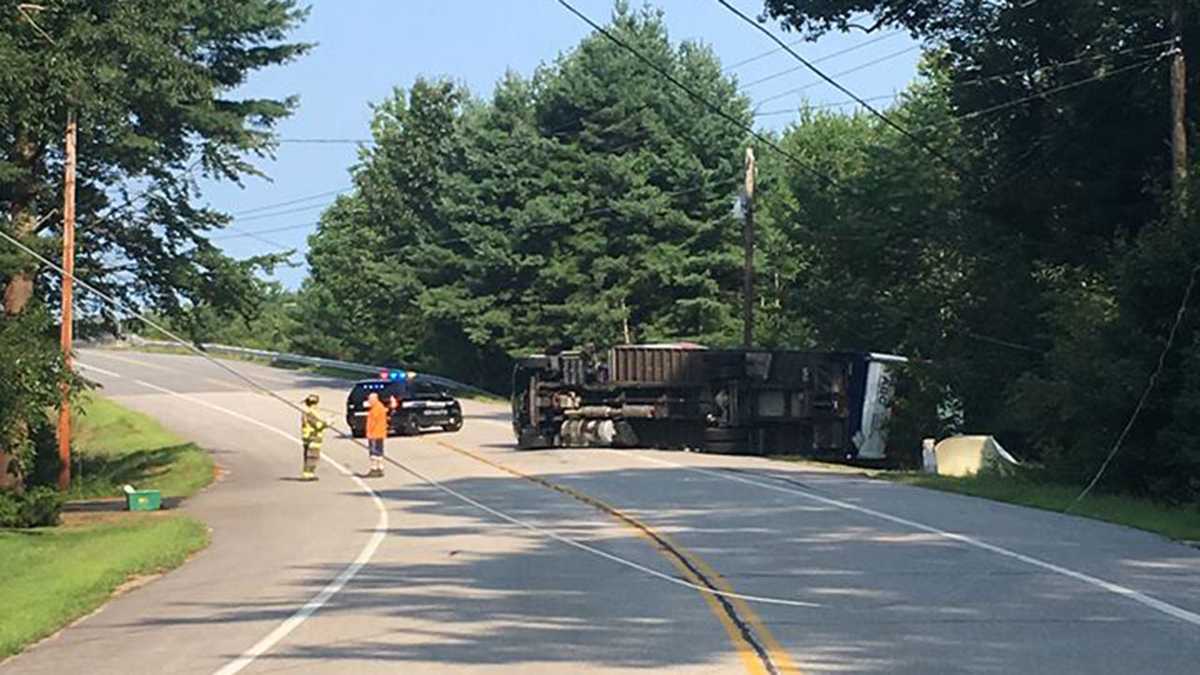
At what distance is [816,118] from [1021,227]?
49205mm

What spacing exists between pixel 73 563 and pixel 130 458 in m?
26.3

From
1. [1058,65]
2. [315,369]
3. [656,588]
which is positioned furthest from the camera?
[315,369]

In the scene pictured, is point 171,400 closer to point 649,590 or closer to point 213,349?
point 213,349

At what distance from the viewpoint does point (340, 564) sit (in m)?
18.7

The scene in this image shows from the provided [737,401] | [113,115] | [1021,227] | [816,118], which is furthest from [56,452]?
[816,118]

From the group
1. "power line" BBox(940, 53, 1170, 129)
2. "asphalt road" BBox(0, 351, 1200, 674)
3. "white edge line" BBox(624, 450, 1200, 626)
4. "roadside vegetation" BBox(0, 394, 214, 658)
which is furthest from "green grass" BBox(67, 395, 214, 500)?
"power line" BBox(940, 53, 1170, 129)

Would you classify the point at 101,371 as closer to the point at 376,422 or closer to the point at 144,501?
the point at 376,422

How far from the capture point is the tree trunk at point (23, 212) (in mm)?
38531

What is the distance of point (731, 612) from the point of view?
13703 mm

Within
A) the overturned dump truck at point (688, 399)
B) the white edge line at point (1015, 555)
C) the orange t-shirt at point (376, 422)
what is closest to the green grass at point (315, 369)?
the overturned dump truck at point (688, 399)

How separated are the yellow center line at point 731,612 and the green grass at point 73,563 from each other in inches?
229

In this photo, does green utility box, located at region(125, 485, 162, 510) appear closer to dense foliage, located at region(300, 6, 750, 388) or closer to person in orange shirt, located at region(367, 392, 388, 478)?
person in orange shirt, located at region(367, 392, 388, 478)

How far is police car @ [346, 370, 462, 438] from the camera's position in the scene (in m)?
47.8

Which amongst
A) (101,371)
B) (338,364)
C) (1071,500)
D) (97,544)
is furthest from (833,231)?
(101,371)
